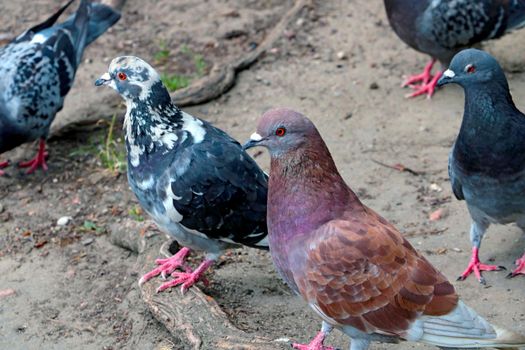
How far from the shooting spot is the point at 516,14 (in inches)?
A: 295

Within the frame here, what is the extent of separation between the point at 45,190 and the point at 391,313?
12.4ft

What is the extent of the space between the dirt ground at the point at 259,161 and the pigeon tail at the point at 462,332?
785 millimetres

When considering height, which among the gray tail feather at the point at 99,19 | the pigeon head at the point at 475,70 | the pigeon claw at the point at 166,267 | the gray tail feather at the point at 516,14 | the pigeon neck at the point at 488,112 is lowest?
the pigeon claw at the point at 166,267

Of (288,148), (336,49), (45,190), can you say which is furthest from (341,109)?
(288,148)

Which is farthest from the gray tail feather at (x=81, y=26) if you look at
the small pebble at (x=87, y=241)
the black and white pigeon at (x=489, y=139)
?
the black and white pigeon at (x=489, y=139)

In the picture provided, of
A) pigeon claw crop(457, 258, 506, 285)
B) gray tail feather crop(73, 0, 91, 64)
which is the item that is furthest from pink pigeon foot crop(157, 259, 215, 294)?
gray tail feather crop(73, 0, 91, 64)

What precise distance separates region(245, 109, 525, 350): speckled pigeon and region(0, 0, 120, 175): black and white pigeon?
11.7ft

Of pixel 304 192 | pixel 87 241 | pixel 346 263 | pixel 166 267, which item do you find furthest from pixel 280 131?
pixel 87 241

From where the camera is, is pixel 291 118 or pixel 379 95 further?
pixel 379 95

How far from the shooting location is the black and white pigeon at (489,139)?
16.0 feet

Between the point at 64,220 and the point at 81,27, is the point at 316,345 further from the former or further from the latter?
the point at 81,27

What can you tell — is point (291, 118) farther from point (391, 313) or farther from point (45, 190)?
point (45, 190)

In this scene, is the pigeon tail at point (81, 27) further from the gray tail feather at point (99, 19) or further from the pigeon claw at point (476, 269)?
the pigeon claw at point (476, 269)

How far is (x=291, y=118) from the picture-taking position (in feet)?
13.2
